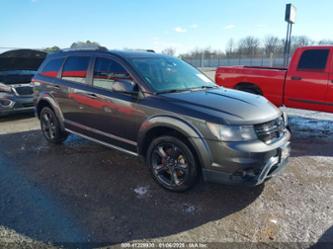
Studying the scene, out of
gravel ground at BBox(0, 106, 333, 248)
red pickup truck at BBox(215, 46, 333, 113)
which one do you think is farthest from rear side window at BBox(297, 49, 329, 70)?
gravel ground at BBox(0, 106, 333, 248)

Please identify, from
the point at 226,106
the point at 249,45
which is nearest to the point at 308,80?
the point at 226,106

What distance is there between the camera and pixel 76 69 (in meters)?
4.96

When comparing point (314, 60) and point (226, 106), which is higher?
point (314, 60)

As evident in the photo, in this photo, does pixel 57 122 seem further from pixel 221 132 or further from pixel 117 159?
pixel 221 132

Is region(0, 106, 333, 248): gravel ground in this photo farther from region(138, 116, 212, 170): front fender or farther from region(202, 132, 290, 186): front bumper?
region(138, 116, 212, 170): front fender

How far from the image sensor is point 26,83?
8.78 m

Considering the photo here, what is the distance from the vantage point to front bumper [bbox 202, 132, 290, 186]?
3.15 meters

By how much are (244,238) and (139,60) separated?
2.85 m

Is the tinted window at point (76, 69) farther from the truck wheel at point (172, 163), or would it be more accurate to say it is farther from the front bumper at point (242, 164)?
the front bumper at point (242, 164)

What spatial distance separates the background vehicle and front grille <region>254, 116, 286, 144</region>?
706 centimetres

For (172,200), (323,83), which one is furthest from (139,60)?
(323,83)

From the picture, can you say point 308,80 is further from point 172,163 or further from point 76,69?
point 76,69

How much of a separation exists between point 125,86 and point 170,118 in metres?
0.91

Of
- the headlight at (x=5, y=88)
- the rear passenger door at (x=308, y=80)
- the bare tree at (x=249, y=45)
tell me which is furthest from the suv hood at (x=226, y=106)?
the bare tree at (x=249, y=45)
